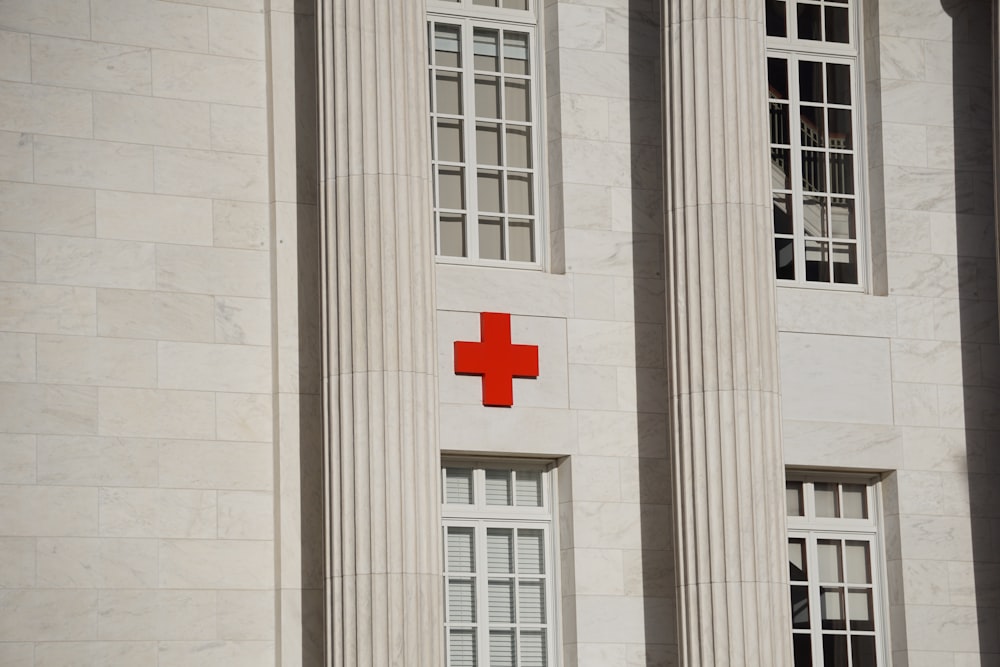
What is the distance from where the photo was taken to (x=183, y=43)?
48.0 ft

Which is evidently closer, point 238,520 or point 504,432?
point 238,520

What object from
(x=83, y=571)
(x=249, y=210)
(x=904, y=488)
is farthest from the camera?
(x=904, y=488)

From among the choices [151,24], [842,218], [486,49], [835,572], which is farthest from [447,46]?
[835,572]

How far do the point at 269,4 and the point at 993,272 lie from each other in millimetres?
7688

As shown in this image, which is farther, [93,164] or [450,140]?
[450,140]

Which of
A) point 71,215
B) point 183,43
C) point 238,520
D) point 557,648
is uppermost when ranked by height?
point 183,43

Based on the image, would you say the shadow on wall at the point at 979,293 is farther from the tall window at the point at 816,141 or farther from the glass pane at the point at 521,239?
the glass pane at the point at 521,239

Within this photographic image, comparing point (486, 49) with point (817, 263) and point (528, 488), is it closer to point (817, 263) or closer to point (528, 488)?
point (817, 263)

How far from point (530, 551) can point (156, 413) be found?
3.68 m

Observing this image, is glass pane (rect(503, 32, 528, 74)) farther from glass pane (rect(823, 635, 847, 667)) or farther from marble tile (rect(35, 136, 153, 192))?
glass pane (rect(823, 635, 847, 667))

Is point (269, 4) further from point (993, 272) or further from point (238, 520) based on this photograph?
point (993, 272)

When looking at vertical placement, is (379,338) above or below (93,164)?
below

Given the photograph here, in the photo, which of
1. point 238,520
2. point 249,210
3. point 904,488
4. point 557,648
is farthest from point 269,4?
point 904,488

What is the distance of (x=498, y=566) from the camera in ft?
49.7
